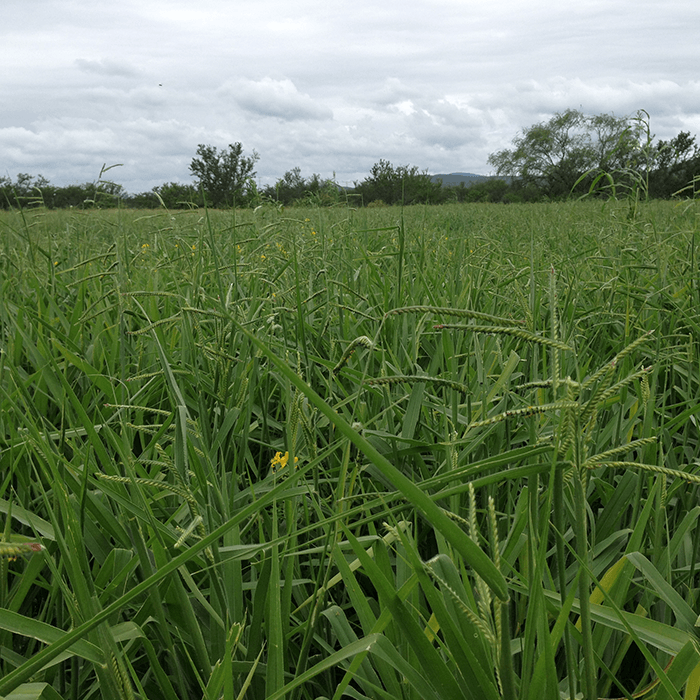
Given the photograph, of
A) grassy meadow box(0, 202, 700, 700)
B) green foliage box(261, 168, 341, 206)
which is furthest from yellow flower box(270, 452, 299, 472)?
green foliage box(261, 168, 341, 206)

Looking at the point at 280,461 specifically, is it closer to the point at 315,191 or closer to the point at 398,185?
the point at 315,191

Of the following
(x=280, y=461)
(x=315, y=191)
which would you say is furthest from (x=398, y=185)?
(x=280, y=461)

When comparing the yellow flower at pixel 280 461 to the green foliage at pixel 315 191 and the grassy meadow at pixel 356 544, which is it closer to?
the grassy meadow at pixel 356 544

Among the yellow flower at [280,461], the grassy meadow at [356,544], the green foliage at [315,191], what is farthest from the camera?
the green foliage at [315,191]

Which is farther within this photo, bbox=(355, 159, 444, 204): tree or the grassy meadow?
bbox=(355, 159, 444, 204): tree

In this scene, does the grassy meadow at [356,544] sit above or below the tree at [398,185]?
below

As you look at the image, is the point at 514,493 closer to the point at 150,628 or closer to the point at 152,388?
Answer: the point at 150,628

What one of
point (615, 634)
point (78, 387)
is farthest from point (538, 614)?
point (78, 387)

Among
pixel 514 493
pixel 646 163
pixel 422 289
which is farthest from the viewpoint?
pixel 646 163

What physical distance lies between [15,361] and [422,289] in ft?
4.57

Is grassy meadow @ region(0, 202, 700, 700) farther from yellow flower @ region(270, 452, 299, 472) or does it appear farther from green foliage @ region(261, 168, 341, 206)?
green foliage @ region(261, 168, 341, 206)

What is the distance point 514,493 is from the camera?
1.02m

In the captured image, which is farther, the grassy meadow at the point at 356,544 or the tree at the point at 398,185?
the tree at the point at 398,185

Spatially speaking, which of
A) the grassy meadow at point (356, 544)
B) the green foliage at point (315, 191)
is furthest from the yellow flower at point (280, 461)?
the green foliage at point (315, 191)
